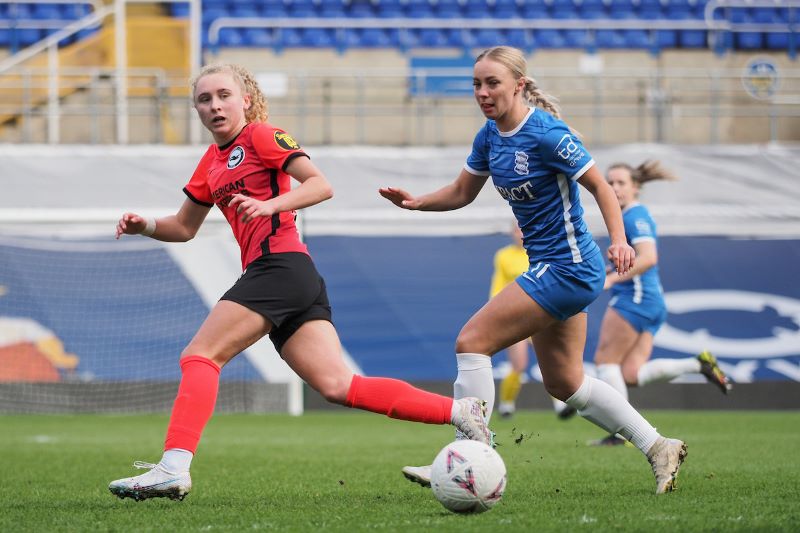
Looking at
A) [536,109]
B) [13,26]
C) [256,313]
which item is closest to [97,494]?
[256,313]

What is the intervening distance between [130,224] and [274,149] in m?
0.82

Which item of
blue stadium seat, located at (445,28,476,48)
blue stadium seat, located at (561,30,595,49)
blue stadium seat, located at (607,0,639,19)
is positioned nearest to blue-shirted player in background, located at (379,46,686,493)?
blue stadium seat, located at (445,28,476,48)

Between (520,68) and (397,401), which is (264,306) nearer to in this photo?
(397,401)

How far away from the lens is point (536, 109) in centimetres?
518

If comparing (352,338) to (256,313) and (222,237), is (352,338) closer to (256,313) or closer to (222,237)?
(222,237)

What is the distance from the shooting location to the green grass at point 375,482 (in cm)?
424

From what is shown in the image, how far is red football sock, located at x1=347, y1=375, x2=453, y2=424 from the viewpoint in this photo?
4.75m

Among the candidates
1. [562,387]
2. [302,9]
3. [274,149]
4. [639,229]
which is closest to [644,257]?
[639,229]

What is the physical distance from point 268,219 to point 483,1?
603 inches

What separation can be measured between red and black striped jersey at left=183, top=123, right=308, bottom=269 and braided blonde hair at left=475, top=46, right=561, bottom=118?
3.21ft

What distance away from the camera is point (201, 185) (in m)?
5.16

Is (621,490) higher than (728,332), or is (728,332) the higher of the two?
(621,490)

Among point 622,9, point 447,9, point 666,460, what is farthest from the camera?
point 622,9

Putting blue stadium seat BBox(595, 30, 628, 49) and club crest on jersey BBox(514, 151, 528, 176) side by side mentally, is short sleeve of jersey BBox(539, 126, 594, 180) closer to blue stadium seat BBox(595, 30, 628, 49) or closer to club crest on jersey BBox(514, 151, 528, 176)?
club crest on jersey BBox(514, 151, 528, 176)
